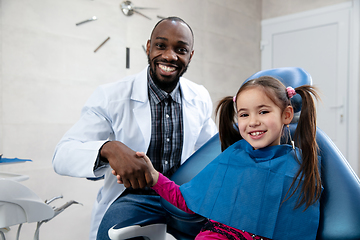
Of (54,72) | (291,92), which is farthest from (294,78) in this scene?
(54,72)

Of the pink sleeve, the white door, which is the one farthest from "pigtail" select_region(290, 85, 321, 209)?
the white door

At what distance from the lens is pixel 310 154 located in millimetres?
997

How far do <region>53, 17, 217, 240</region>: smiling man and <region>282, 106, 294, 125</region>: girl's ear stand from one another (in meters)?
0.57

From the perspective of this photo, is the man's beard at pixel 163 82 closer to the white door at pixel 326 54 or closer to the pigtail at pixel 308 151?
the pigtail at pixel 308 151

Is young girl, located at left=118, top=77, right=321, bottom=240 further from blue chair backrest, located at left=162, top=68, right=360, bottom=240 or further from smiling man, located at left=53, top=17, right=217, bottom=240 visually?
smiling man, located at left=53, top=17, right=217, bottom=240

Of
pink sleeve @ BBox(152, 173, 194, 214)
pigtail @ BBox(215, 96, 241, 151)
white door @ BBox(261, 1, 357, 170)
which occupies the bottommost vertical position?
pink sleeve @ BBox(152, 173, 194, 214)

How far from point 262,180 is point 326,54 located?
3059mm

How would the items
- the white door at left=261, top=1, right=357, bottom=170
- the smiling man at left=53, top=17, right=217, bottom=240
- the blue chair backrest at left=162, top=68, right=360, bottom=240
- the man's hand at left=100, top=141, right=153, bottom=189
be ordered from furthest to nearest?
the white door at left=261, top=1, right=357, bottom=170 < the smiling man at left=53, top=17, right=217, bottom=240 < the man's hand at left=100, top=141, right=153, bottom=189 < the blue chair backrest at left=162, top=68, right=360, bottom=240

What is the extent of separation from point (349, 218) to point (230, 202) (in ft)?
1.16

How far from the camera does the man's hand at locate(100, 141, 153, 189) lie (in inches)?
41.1

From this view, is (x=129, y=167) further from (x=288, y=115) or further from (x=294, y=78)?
(x=294, y=78)

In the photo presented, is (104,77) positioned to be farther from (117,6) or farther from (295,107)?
(295,107)

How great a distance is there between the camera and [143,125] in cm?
146

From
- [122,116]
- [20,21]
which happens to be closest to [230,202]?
[122,116]
